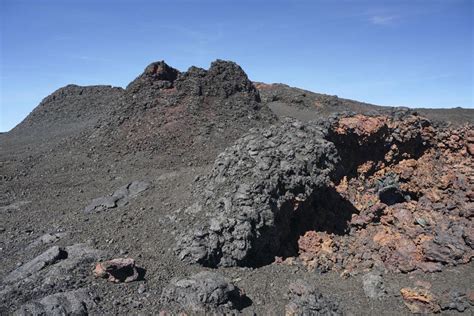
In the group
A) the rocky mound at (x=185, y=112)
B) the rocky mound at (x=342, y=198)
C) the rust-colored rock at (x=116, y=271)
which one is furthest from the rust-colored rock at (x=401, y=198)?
the rocky mound at (x=185, y=112)

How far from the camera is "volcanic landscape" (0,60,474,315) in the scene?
6.95m

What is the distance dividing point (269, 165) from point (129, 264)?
3.34m

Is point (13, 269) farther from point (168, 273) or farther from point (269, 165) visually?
point (269, 165)

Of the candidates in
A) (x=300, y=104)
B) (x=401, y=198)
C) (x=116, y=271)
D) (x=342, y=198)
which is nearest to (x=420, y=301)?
(x=342, y=198)

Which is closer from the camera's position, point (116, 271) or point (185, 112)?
point (116, 271)

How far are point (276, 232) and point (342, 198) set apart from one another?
195 cm

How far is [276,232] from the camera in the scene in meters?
8.30

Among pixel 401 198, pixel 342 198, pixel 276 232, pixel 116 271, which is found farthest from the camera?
pixel 401 198

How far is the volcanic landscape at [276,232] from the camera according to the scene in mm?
6945

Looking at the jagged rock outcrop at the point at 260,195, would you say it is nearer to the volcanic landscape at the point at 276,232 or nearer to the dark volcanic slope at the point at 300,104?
the volcanic landscape at the point at 276,232

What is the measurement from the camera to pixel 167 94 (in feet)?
63.6

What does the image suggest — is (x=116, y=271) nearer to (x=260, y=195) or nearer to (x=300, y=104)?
(x=260, y=195)

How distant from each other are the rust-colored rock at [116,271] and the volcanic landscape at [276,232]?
2 cm

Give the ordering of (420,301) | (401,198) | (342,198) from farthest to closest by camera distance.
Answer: (401,198), (342,198), (420,301)
